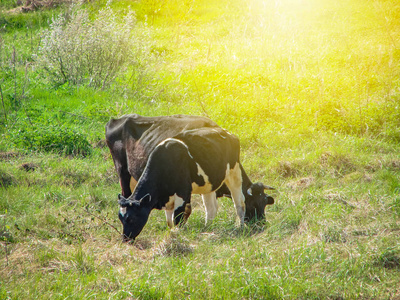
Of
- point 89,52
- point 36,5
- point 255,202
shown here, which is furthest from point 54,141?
point 36,5

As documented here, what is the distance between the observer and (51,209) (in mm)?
6930

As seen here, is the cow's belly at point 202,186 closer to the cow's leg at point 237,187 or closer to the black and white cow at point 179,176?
the black and white cow at point 179,176

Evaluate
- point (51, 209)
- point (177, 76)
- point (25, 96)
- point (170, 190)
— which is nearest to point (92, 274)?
point (170, 190)

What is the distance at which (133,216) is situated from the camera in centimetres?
595

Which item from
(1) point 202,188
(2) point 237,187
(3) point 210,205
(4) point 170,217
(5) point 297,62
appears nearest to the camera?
(4) point 170,217

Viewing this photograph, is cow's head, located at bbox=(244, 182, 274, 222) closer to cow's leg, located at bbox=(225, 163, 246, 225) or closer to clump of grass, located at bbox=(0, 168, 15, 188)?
cow's leg, located at bbox=(225, 163, 246, 225)

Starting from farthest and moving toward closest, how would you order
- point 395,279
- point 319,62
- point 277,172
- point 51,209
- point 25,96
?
point 319,62 < point 25,96 < point 277,172 < point 51,209 < point 395,279

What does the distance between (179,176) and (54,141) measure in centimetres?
387

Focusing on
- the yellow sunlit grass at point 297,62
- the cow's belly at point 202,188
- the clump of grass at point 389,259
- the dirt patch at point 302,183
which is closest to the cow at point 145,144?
the cow's belly at point 202,188

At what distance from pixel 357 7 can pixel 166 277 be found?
1425 centimetres

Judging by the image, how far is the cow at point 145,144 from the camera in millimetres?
6949

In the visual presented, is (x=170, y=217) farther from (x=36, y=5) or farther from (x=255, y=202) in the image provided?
(x=36, y=5)

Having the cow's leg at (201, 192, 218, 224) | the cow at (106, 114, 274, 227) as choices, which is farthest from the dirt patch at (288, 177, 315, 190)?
the cow's leg at (201, 192, 218, 224)

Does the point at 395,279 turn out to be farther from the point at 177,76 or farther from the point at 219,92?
the point at 177,76
